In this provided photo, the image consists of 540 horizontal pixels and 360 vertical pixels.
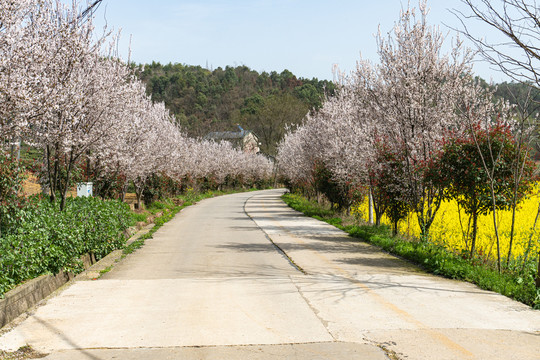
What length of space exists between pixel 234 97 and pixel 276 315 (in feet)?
375

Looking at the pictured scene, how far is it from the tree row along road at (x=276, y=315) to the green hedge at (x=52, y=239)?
0.58 metres

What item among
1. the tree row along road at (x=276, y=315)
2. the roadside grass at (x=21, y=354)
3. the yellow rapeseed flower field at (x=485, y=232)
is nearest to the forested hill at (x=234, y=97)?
the yellow rapeseed flower field at (x=485, y=232)

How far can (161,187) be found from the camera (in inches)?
1227

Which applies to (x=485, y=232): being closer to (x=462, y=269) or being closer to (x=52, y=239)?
(x=462, y=269)

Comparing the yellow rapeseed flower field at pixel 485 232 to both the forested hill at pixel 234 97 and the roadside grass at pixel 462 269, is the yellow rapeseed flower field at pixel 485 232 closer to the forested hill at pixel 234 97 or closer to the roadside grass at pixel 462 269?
the roadside grass at pixel 462 269

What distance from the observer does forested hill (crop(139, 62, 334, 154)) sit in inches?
3383

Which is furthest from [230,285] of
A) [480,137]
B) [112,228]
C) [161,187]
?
[161,187]

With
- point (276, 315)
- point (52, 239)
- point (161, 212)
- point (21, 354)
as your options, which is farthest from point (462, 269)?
point (161, 212)

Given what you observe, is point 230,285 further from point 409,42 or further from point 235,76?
point 235,76

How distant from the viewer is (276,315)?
24.1 feet

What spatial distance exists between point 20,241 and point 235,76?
138474 mm

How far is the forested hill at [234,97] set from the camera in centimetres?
8594

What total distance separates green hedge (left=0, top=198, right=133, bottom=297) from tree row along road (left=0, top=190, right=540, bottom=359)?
58 cm

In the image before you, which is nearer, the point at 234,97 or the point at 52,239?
the point at 52,239
